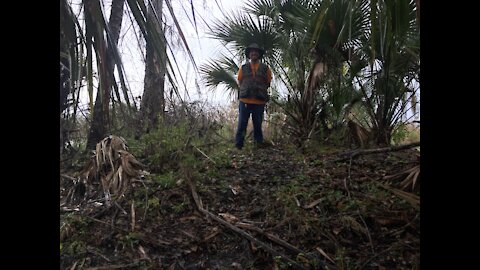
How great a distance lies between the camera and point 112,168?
11.7 ft

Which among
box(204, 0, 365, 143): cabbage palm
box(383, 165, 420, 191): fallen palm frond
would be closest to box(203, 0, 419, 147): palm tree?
box(204, 0, 365, 143): cabbage palm

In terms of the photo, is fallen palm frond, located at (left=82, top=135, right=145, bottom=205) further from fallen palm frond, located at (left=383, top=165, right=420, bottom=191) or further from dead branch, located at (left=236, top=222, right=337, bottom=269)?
fallen palm frond, located at (left=383, top=165, right=420, bottom=191)

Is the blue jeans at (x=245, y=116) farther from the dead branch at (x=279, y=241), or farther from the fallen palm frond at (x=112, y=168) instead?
the dead branch at (x=279, y=241)

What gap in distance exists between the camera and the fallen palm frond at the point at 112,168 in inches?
137

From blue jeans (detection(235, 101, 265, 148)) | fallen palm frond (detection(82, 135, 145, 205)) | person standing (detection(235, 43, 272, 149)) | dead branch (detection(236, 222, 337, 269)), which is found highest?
person standing (detection(235, 43, 272, 149))

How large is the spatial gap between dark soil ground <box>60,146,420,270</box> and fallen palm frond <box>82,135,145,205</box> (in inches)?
4.5

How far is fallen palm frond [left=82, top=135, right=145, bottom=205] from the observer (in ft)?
11.4

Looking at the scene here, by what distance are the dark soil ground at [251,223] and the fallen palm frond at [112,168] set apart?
114mm

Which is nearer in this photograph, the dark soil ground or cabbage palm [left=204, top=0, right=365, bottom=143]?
the dark soil ground

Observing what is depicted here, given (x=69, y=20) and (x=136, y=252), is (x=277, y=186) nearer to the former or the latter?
(x=136, y=252)

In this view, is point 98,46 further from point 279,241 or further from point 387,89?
point 387,89

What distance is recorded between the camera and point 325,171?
13.2 feet

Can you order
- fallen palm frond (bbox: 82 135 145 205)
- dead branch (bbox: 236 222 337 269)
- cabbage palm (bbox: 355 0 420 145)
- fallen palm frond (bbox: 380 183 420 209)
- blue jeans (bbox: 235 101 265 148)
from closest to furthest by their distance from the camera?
dead branch (bbox: 236 222 337 269), fallen palm frond (bbox: 380 183 420 209), fallen palm frond (bbox: 82 135 145 205), cabbage palm (bbox: 355 0 420 145), blue jeans (bbox: 235 101 265 148)
